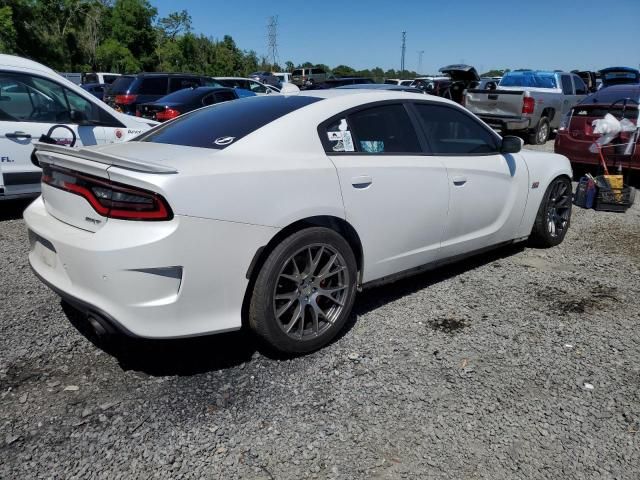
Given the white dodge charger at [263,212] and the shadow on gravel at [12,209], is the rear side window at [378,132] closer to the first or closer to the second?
the white dodge charger at [263,212]

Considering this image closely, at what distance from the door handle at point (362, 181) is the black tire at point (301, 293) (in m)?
0.34

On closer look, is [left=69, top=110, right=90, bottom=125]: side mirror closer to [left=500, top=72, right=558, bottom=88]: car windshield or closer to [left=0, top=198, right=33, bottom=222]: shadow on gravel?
[left=0, top=198, right=33, bottom=222]: shadow on gravel

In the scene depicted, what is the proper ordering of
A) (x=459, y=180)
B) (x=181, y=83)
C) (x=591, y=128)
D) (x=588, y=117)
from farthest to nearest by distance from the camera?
(x=181, y=83) < (x=588, y=117) < (x=591, y=128) < (x=459, y=180)

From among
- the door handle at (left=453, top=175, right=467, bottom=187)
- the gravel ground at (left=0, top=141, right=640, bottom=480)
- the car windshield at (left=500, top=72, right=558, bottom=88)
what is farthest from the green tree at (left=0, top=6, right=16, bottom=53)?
the door handle at (left=453, top=175, right=467, bottom=187)

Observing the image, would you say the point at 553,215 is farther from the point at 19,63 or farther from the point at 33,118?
the point at 19,63

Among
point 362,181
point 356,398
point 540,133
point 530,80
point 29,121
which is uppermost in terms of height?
point 530,80

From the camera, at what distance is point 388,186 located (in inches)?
137

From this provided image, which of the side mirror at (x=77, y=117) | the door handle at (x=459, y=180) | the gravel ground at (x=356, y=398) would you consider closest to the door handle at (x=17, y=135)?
the side mirror at (x=77, y=117)

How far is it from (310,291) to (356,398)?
68cm

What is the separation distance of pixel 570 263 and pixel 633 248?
3.51 feet

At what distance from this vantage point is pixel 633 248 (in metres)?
5.61

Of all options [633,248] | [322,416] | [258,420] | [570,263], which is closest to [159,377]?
[258,420]

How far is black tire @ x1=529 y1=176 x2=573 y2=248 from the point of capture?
17.1ft

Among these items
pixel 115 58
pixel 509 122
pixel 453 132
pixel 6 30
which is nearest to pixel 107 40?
pixel 115 58
